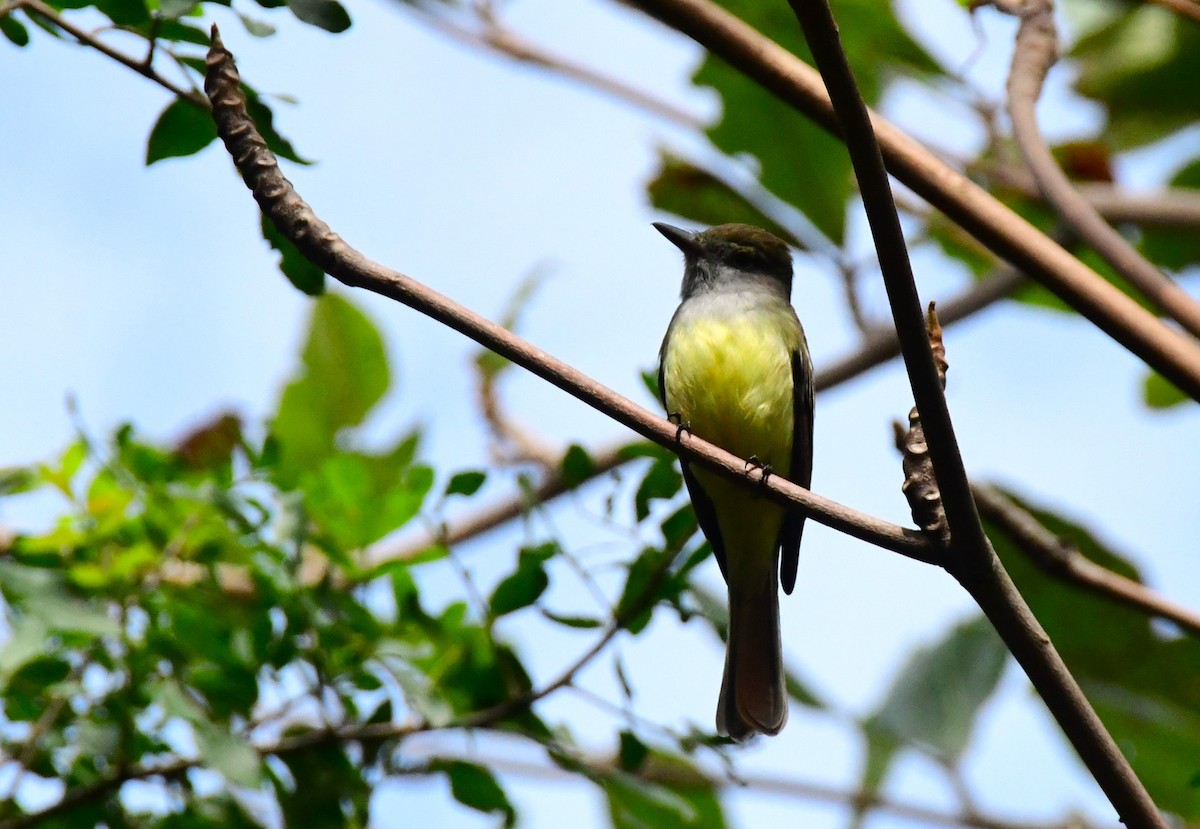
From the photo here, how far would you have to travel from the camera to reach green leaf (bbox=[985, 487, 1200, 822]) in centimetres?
365

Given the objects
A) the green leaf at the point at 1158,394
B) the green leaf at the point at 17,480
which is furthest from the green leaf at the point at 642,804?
the green leaf at the point at 1158,394

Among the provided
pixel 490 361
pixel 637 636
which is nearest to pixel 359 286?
pixel 637 636

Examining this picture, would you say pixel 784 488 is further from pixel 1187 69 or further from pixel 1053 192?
pixel 1187 69

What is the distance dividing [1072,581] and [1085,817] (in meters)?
1.38

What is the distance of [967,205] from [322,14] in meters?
1.08

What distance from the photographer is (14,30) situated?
2375 millimetres

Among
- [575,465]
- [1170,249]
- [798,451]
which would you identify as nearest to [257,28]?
[575,465]

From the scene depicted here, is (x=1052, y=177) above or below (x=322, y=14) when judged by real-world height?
above

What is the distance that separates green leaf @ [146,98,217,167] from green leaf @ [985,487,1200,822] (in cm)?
224

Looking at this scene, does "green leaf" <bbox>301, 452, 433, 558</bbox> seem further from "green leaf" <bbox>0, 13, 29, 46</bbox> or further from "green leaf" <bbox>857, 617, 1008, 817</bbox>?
"green leaf" <bbox>857, 617, 1008, 817</bbox>

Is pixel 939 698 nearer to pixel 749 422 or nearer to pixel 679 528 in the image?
pixel 749 422

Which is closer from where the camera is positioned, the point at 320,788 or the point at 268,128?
the point at 268,128

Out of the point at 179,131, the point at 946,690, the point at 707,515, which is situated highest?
the point at 179,131

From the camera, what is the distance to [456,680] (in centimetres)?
294
